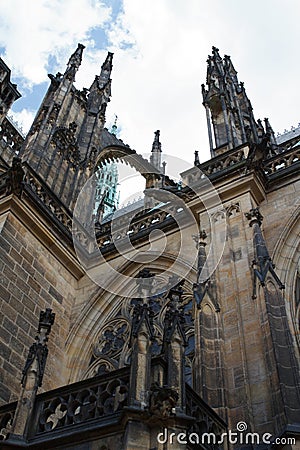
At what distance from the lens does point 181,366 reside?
187 inches

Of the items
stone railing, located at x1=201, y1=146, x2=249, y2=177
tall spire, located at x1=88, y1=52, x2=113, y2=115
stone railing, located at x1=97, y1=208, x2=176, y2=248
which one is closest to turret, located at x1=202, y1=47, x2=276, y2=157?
stone railing, located at x1=201, y1=146, x2=249, y2=177

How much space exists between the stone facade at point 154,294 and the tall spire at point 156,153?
113 inches

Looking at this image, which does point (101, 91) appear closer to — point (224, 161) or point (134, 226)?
point (134, 226)

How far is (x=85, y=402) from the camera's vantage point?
209 inches

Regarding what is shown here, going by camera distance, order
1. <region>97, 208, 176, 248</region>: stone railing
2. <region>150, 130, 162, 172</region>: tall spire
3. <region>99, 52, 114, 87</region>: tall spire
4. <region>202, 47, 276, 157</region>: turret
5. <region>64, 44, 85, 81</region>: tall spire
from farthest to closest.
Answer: <region>99, 52, 114, 87</region>: tall spire
<region>150, 130, 162, 172</region>: tall spire
<region>64, 44, 85, 81</region>: tall spire
<region>202, 47, 276, 157</region>: turret
<region>97, 208, 176, 248</region>: stone railing

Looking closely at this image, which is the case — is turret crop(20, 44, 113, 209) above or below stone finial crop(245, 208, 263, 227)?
above

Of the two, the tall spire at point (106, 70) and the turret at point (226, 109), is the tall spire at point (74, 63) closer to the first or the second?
the tall spire at point (106, 70)

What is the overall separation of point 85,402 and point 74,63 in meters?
12.5

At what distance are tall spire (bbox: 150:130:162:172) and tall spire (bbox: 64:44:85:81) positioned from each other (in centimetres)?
360

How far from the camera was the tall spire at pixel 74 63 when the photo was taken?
15178 mm

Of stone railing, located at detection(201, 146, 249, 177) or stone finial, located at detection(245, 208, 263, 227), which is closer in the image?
stone finial, located at detection(245, 208, 263, 227)

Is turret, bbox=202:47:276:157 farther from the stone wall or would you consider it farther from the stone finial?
the stone wall

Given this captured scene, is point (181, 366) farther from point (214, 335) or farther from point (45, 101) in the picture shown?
point (45, 101)

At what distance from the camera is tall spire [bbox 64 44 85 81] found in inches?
598
